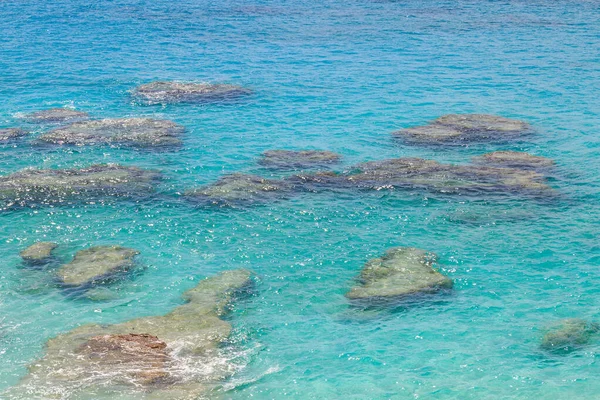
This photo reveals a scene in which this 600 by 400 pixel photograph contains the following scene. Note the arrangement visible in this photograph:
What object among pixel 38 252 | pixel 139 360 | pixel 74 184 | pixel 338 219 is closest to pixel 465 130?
pixel 338 219

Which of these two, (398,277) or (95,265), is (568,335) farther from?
(95,265)

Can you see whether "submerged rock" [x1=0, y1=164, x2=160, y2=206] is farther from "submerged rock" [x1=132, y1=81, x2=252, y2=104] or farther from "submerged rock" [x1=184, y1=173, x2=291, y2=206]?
"submerged rock" [x1=132, y1=81, x2=252, y2=104]

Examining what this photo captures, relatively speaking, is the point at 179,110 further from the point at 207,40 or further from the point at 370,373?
the point at 370,373

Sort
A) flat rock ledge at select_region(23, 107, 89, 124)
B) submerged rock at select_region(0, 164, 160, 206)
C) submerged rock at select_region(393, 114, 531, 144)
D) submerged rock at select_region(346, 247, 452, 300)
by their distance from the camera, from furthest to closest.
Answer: flat rock ledge at select_region(23, 107, 89, 124) → submerged rock at select_region(393, 114, 531, 144) → submerged rock at select_region(0, 164, 160, 206) → submerged rock at select_region(346, 247, 452, 300)

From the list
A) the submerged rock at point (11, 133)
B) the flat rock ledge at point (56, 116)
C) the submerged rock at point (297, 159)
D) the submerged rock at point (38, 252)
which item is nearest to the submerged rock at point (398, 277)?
the submerged rock at point (297, 159)

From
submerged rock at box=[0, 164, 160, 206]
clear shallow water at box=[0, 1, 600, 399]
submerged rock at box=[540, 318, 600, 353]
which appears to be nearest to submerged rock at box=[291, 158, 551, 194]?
clear shallow water at box=[0, 1, 600, 399]
